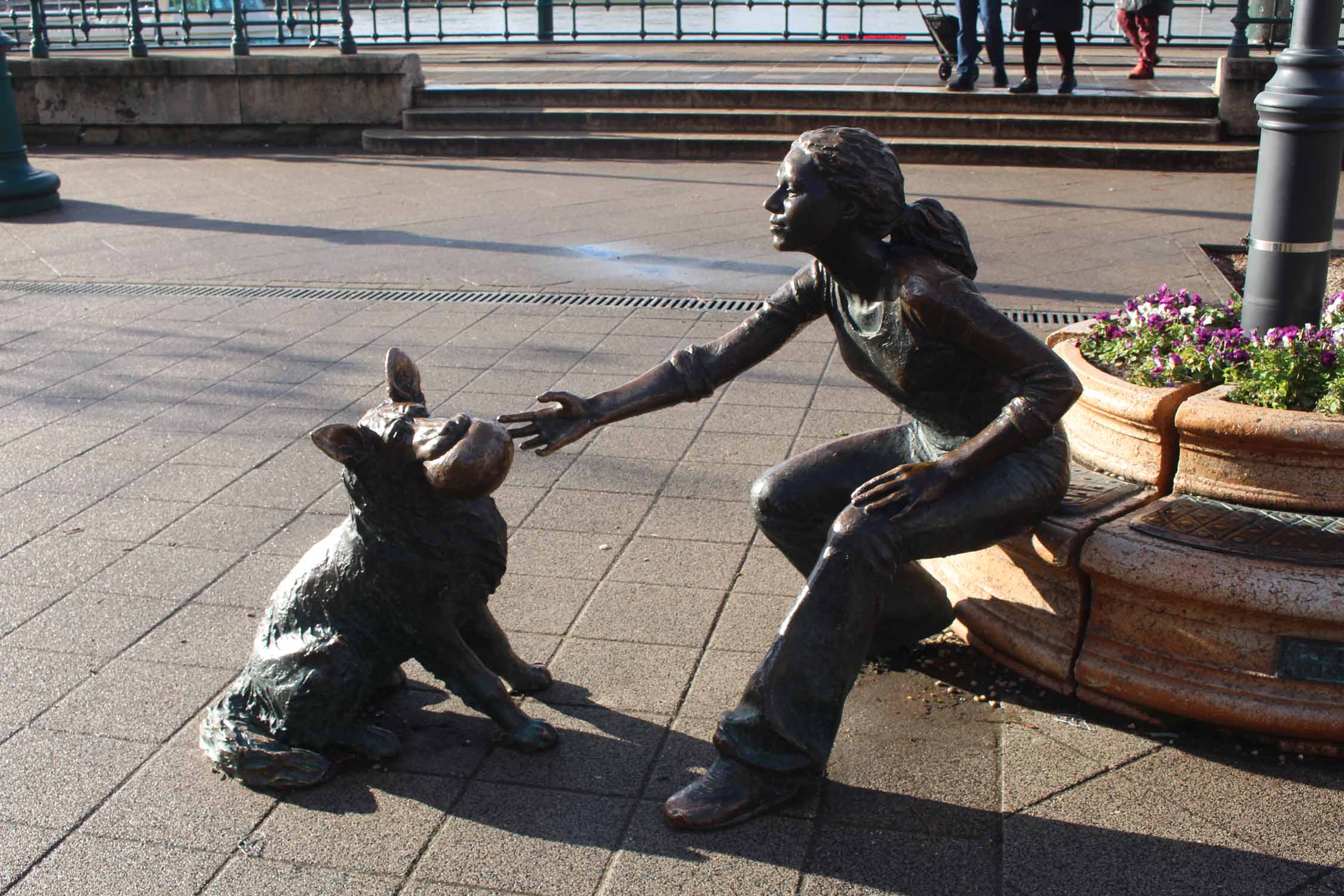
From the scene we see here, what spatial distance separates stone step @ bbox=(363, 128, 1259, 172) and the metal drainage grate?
15.9 feet

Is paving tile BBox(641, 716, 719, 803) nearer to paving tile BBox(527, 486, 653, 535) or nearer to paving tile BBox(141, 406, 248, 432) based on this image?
paving tile BBox(527, 486, 653, 535)

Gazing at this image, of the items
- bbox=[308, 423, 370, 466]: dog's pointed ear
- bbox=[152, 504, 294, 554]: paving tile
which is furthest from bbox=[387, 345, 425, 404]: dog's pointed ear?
bbox=[152, 504, 294, 554]: paving tile

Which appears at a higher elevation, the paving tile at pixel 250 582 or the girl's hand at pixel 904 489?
the girl's hand at pixel 904 489

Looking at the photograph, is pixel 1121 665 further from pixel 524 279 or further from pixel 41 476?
pixel 524 279

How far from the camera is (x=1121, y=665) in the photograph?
350 centimetres

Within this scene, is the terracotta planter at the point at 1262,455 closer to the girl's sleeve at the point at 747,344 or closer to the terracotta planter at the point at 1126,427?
the terracotta planter at the point at 1126,427

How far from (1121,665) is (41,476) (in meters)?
4.32

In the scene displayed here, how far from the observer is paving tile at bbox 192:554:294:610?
4309 millimetres

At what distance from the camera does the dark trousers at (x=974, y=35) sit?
12.3 metres

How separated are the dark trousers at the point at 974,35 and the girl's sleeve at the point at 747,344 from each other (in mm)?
9446

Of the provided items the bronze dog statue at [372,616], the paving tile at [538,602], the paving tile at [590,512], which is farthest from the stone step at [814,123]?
the bronze dog statue at [372,616]

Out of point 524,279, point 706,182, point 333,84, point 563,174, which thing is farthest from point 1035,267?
point 333,84

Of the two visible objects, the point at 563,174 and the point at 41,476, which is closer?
the point at 41,476

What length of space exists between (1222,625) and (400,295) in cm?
603
